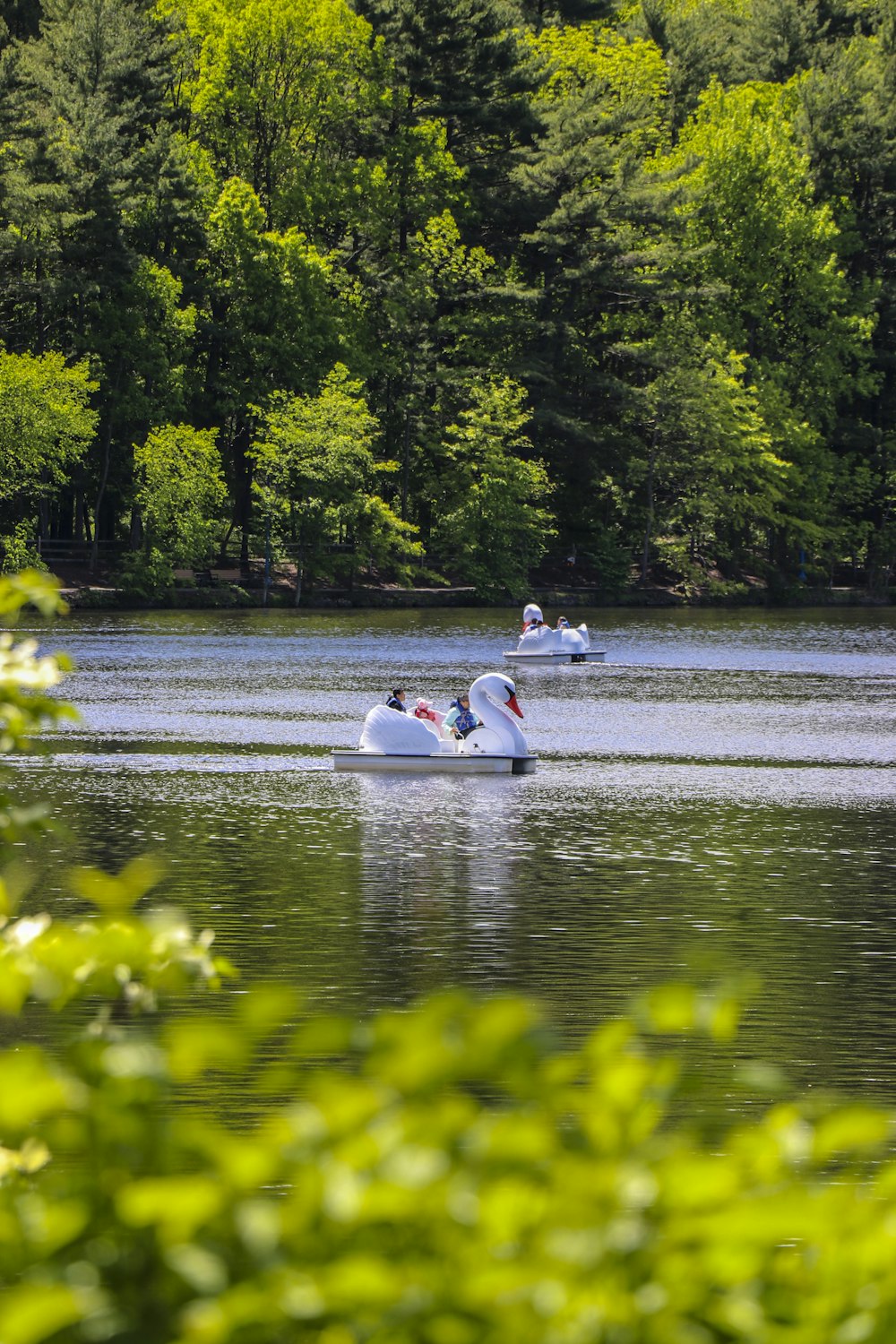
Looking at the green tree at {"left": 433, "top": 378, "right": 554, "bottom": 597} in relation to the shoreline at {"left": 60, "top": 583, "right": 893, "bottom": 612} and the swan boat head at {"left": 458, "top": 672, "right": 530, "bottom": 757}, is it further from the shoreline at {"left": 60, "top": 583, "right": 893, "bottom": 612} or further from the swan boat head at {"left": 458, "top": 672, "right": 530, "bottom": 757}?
the swan boat head at {"left": 458, "top": 672, "right": 530, "bottom": 757}

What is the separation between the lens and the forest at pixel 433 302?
229 ft

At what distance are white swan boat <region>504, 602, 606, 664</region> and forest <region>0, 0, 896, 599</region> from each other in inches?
865

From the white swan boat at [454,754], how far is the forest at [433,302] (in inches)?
1629

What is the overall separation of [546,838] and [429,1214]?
1770 cm

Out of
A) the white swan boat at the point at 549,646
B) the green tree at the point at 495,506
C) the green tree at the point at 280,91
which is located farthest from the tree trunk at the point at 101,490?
the white swan boat at the point at 549,646

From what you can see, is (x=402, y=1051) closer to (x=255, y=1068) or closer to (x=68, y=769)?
(x=255, y=1068)

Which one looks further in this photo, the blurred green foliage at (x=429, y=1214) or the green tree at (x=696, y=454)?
the green tree at (x=696, y=454)

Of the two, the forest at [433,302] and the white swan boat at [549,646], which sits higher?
the forest at [433,302]

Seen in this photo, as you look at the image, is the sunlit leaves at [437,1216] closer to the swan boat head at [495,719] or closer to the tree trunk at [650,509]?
the swan boat head at [495,719]

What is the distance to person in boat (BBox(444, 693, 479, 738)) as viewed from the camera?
2675 centimetres

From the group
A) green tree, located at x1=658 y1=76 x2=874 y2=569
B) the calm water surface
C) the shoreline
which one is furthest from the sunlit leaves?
green tree, located at x1=658 y1=76 x2=874 y2=569

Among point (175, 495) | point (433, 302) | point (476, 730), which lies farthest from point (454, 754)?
point (433, 302)

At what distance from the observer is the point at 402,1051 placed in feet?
7.54

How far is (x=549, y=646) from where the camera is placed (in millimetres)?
48500
